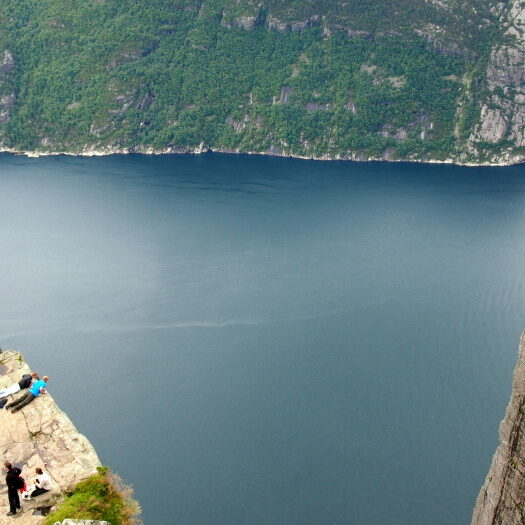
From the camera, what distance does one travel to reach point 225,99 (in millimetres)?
Result: 112938

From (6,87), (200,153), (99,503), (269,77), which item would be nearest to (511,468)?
(99,503)

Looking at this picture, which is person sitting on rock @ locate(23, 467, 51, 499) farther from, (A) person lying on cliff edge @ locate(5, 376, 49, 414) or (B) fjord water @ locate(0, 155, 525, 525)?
(B) fjord water @ locate(0, 155, 525, 525)

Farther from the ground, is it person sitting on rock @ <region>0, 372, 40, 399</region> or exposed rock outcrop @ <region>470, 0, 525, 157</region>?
exposed rock outcrop @ <region>470, 0, 525, 157</region>

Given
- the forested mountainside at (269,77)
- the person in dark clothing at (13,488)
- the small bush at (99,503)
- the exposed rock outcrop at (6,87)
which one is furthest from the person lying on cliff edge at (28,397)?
the exposed rock outcrop at (6,87)

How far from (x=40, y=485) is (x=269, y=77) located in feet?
362

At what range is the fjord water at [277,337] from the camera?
2862cm

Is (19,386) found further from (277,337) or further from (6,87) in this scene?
(6,87)

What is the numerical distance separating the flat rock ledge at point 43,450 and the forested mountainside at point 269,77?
93.2 metres

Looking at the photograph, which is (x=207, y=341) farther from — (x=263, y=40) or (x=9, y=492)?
A: (x=263, y=40)

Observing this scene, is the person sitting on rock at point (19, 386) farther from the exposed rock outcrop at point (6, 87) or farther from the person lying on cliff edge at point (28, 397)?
the exposed rock outcrop at point (6, 87)

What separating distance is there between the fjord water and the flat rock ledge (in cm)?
1513

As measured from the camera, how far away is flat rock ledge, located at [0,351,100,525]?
11509 mm

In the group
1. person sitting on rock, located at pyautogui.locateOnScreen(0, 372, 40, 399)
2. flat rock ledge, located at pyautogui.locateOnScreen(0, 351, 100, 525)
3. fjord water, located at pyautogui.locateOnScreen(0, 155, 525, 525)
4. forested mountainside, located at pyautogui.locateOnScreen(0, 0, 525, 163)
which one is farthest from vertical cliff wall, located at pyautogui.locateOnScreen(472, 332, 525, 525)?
forested mountainside, located at pyautogui.locateOnScreen(0, 0, 525, 163)

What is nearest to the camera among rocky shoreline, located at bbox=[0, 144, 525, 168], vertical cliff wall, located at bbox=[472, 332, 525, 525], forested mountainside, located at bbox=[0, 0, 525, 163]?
vertical cliff wall, located at bbox=[472, 332, 525, 525]
